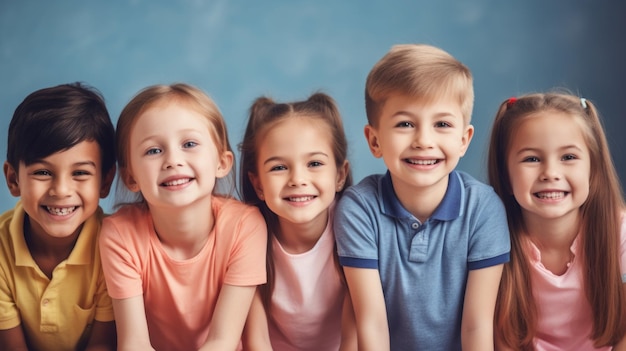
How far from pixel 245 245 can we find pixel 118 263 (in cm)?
32

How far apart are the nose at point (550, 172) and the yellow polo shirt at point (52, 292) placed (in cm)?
116

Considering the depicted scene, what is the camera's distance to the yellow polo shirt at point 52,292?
82.1 inches

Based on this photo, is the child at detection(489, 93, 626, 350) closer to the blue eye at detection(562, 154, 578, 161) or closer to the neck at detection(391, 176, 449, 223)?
the blue eye at detection(562, 154, 578, 161)

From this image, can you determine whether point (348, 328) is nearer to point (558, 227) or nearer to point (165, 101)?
point (558, 227)

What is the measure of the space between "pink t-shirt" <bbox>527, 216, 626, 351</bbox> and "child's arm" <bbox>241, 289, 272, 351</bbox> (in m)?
0.71

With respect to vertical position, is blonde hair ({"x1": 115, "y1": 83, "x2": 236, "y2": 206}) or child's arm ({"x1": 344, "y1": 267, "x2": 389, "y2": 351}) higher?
blonde hair ({"x1": 115, "y1": 83, "x2": 236, "y2": 206})

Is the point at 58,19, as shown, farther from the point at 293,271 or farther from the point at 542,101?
the point at 542,101

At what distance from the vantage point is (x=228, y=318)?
2025 mm

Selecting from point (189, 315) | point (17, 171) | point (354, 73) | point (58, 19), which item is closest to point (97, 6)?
point (58, 19)

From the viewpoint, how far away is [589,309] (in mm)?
2084

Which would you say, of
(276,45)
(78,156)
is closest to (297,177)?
(78,156)

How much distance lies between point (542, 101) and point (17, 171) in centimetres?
135

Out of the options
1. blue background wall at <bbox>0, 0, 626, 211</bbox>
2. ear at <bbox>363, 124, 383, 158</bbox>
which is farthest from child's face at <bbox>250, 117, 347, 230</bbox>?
blue background wall at <bbox>0, 0, 626, 211</bbox>

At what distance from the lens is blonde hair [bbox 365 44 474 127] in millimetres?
1947
